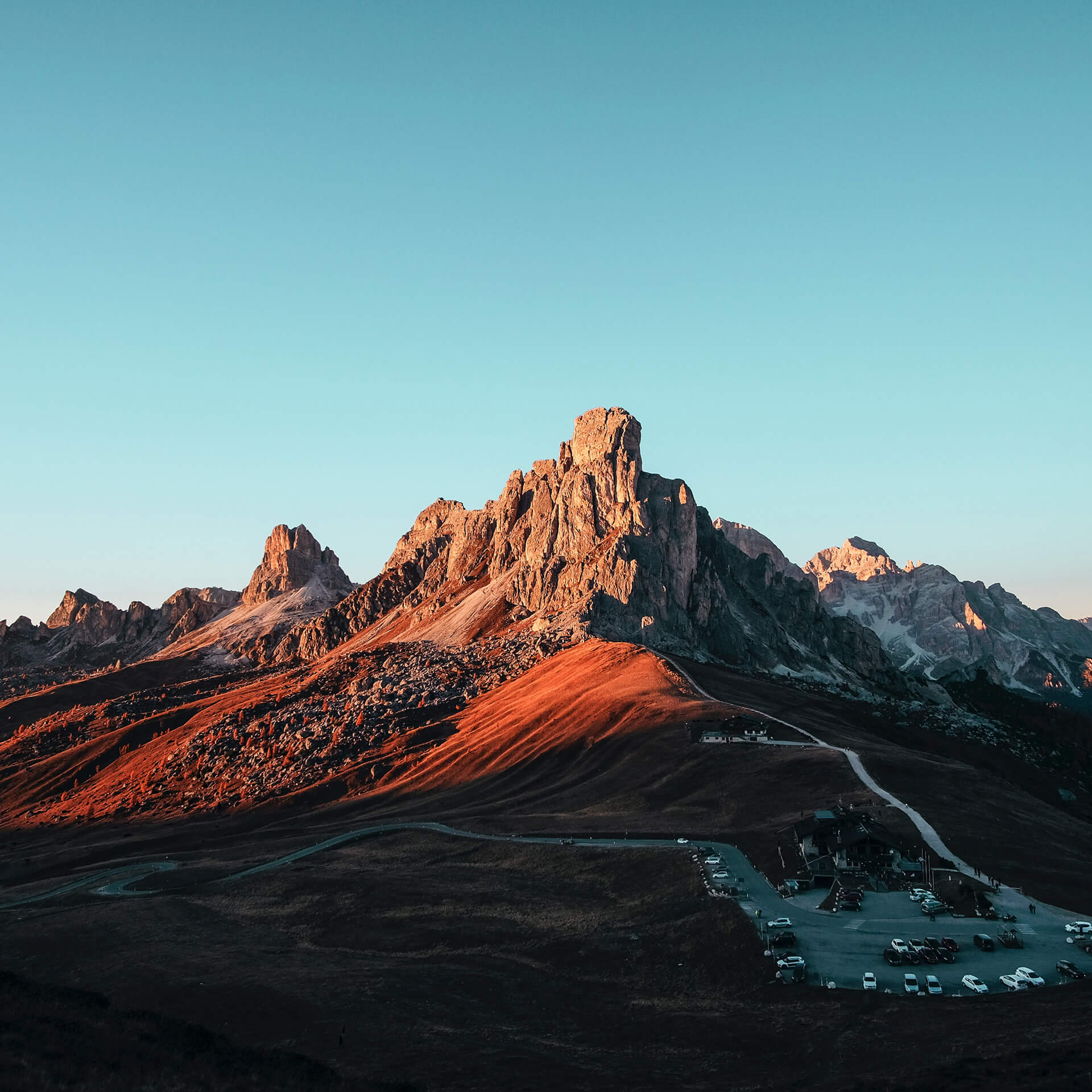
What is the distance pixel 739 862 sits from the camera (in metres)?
75.2

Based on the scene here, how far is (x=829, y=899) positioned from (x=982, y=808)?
100.0 ft

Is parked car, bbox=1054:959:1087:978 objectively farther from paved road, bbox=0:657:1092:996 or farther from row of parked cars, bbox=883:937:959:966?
row of parked cars, bbox=883:937:959:966

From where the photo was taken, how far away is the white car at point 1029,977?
47.5 m

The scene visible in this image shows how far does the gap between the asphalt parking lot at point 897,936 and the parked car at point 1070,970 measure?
0.27 metres

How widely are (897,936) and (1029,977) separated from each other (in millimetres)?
9540

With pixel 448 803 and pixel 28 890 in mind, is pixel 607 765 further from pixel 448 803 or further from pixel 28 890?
pixel 28 890

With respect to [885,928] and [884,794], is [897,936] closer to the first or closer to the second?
[885,928]

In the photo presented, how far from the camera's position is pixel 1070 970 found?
48.3 m

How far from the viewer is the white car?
156 ft

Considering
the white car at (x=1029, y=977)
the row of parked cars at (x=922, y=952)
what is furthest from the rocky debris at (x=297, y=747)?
the white car at (x=1029, y=977)

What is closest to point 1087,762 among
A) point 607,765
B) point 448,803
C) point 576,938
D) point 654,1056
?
point 607,765

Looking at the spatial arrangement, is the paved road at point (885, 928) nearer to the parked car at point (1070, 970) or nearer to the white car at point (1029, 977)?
the parked car at point (1070, 970)

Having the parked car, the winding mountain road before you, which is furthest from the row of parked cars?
the winding mountain road

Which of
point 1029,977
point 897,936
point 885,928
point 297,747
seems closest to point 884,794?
point 885,928
